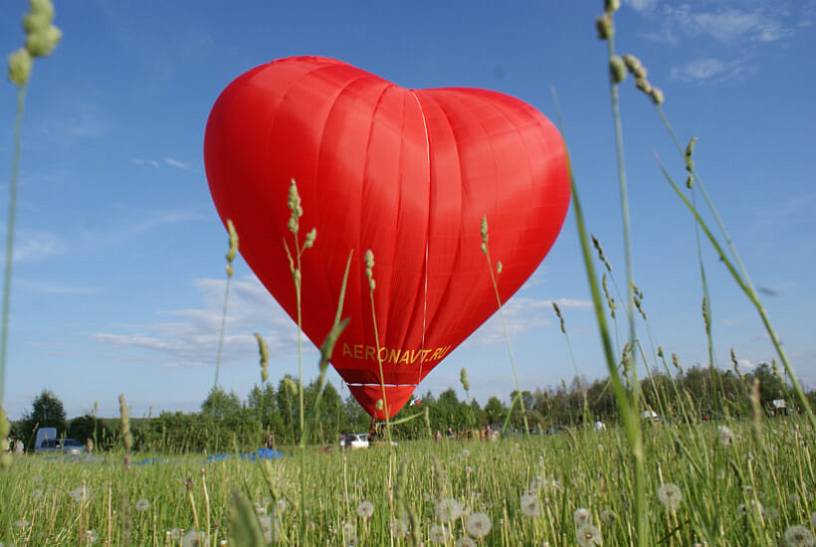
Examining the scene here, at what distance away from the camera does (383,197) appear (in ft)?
35.2

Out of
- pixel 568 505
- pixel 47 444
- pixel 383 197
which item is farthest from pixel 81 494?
pixel 383 197

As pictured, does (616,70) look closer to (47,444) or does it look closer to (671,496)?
(671,496)

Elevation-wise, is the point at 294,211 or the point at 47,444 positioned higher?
the point at 294,211

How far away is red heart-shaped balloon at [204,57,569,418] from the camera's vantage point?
1056 cm

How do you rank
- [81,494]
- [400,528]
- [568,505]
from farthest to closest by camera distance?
[81,494]
[568,505]
[400,528]

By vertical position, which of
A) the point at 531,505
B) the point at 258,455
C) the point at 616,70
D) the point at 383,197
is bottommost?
the point at 531,505

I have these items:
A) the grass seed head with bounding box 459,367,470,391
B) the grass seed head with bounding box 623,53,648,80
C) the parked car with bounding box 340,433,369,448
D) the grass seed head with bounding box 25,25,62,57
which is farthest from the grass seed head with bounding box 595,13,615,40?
the parked car with bounding box 340,433,369,448

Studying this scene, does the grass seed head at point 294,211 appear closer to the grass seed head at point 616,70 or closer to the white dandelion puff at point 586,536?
the grass seed head at point 616,70

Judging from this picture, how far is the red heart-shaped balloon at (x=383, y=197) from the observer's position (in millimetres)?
10562

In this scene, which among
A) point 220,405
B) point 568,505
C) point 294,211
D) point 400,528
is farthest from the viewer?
point 568,505

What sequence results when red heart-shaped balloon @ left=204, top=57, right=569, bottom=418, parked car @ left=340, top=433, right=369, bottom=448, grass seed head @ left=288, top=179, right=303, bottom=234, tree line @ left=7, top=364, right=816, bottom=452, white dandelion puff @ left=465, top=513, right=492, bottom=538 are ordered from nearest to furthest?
grass seed head @ left=288, top=179, right=303, bottom=234 < tree line @ left=7, top=364, right=816, bottom=452 < white dandelion puff @ left=465, top=513, right=492, bottom=538 < parked car @ left=340, top=433, right=369, bottom=448 < red heart-shaped balloon @ left=204, top=57, right=569, bottom=418

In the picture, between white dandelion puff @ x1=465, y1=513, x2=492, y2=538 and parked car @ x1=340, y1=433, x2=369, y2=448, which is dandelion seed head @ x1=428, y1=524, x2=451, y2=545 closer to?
white dandelion puff @ x1=465, y1=513, x2=492, y2=538

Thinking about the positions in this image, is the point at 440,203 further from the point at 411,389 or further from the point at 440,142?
the point at 411,389

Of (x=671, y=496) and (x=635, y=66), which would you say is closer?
(x=635, y=66)
